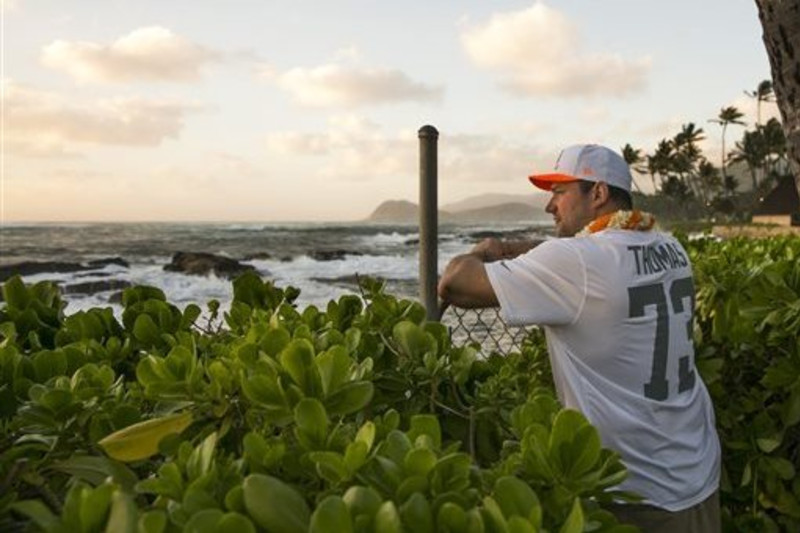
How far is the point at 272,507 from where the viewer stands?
1.06 meters

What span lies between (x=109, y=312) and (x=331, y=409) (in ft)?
3.96

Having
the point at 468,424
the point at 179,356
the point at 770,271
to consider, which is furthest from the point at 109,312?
the point at 770,271

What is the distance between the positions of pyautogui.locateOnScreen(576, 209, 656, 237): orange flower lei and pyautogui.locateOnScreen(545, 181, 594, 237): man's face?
0.13m

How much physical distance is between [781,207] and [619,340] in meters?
70.4

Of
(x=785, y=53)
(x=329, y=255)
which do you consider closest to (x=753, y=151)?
(x=329, y=255)

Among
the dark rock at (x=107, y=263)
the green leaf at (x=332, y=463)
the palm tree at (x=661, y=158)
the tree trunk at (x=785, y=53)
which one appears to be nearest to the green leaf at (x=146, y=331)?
the green leaf at (x=332, y=463)

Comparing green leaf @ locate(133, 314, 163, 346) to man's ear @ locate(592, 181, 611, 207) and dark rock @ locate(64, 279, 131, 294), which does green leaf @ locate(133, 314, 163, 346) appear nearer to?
man's ear @ locate(592, 181, 611, 207)

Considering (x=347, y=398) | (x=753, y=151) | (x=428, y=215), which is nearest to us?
(x=347, y=398)

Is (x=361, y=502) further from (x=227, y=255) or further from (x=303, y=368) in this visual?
(x=227, y=255)

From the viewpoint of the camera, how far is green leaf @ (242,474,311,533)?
3.45 ft

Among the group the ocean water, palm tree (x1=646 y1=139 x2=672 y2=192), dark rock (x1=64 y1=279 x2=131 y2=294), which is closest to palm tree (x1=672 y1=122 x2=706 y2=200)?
palm tree (x1=646 y1=139 x2=672 y2=192)

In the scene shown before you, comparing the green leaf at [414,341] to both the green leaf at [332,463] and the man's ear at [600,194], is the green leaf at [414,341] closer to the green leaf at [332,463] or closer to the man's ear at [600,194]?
the green leaf at [332,463]

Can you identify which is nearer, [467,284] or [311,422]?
[311,422]

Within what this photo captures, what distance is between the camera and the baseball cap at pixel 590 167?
2.75 meters
